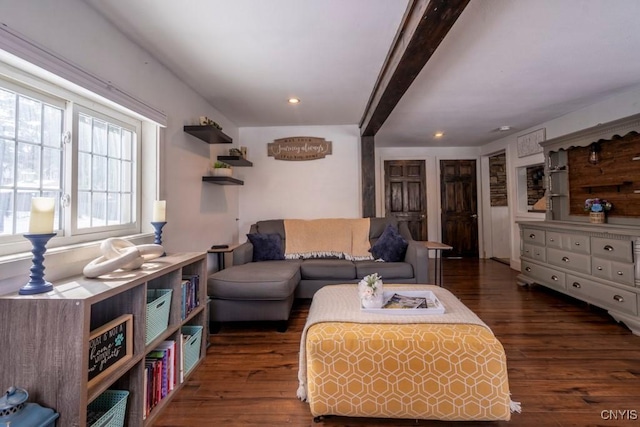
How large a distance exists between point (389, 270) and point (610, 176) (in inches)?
99.0

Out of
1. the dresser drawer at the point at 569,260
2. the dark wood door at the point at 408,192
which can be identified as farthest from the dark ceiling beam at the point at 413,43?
the dark wood door at the point at 408,192

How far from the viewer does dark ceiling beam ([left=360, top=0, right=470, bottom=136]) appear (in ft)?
4.57

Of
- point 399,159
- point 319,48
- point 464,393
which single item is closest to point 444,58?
point 319,48

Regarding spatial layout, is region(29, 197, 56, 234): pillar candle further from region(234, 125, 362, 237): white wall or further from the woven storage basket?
the woven storage basket

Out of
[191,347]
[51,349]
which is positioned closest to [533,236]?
[191,347]

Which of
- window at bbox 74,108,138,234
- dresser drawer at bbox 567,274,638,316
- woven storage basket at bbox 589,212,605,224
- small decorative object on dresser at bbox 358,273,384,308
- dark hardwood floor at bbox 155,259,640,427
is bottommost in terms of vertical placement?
dark hardwood floor at bbox 155,259,640,427

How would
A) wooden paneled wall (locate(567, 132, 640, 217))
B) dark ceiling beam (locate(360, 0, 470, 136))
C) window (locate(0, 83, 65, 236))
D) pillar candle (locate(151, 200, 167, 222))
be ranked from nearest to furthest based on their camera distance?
window (locate(0, 83, 65, 236)), dark ceiling beam (locate(360, 0, 470, 136)), pillar candle (locate(151, 200, 167, 222)), wooden paneled wall (locate(567, 132, 640, 217))

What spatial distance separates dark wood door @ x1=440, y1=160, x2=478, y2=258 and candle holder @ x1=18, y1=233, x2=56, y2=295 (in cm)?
569

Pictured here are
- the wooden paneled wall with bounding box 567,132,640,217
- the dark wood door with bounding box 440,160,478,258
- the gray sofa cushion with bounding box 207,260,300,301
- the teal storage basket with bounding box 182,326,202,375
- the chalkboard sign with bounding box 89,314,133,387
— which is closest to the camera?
the chalkboard sign with bounding box 89,314,133,387

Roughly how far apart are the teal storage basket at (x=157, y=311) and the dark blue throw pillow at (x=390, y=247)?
2176 millimetres

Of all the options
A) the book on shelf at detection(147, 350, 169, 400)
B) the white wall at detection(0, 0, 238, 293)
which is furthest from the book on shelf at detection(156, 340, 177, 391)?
the white wall at detection(0, 0, 238, 293)

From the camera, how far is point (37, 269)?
1.14 m

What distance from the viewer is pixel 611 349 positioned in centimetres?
207

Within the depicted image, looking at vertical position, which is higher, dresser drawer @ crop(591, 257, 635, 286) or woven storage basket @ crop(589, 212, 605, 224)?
woven storage basket @ crop(589, 212, 605, 224)
